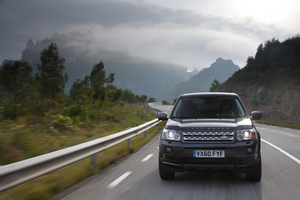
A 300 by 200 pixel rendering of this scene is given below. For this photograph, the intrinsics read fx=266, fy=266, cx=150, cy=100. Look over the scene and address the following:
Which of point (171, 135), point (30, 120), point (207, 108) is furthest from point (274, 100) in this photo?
point (171, 135)

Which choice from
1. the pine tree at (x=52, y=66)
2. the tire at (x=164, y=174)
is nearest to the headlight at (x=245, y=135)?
the tire at (x=164, y=174)

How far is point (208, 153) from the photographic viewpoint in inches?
167

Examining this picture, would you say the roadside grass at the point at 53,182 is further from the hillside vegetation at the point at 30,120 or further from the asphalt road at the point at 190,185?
the hillside vegetation at the point at 30,120

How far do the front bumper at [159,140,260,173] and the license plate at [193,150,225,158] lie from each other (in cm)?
5

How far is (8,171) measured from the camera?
10.8 feet

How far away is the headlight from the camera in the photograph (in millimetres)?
4301

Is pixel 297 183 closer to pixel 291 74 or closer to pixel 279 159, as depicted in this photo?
pixel 279 159

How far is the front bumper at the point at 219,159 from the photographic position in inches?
165

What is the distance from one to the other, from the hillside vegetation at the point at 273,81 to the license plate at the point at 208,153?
3856 cm

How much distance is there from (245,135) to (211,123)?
0.58m

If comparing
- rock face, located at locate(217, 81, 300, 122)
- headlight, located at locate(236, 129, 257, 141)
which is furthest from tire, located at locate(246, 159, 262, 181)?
rock face, located at locate(217, 81, 300, 122)

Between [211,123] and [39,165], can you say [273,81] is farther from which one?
[39,165]

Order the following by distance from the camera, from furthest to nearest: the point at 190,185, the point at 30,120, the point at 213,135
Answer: the point at 30,120, the point at 190,185, the point at 213,135

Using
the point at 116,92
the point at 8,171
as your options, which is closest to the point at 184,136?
the point at 8,171
